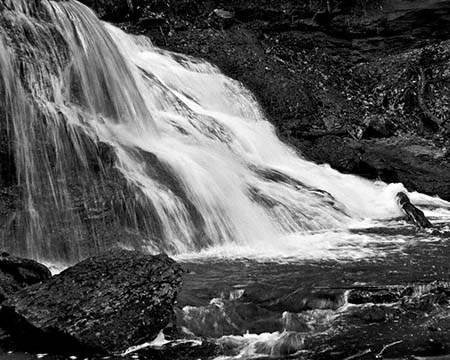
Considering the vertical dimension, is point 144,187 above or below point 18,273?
above

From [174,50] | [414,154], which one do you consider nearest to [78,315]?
[414,154]

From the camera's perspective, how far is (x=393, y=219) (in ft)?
31.3

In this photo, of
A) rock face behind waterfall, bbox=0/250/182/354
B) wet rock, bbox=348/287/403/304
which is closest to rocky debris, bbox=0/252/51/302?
rock face behind waterfall, bbox=0/250/182/354

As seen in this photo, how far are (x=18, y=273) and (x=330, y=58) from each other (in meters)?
12.2

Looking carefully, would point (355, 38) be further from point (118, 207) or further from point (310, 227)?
point (118, 207)

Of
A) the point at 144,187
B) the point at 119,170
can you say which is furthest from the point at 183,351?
the point at 119,170

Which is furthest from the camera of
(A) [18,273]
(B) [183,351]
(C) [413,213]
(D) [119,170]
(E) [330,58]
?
(E) [330,58]

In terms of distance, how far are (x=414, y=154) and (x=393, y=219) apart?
2921mm

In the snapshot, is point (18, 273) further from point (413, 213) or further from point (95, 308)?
point (413, 213)

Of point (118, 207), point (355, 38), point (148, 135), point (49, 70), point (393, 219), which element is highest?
point (355, 38)

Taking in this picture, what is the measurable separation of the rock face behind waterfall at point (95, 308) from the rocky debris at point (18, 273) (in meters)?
0.60

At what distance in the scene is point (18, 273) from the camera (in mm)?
5508

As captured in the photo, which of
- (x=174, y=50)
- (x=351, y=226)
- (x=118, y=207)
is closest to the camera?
(x=118, y=207)

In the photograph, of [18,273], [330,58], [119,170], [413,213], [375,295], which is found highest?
[330,58]
